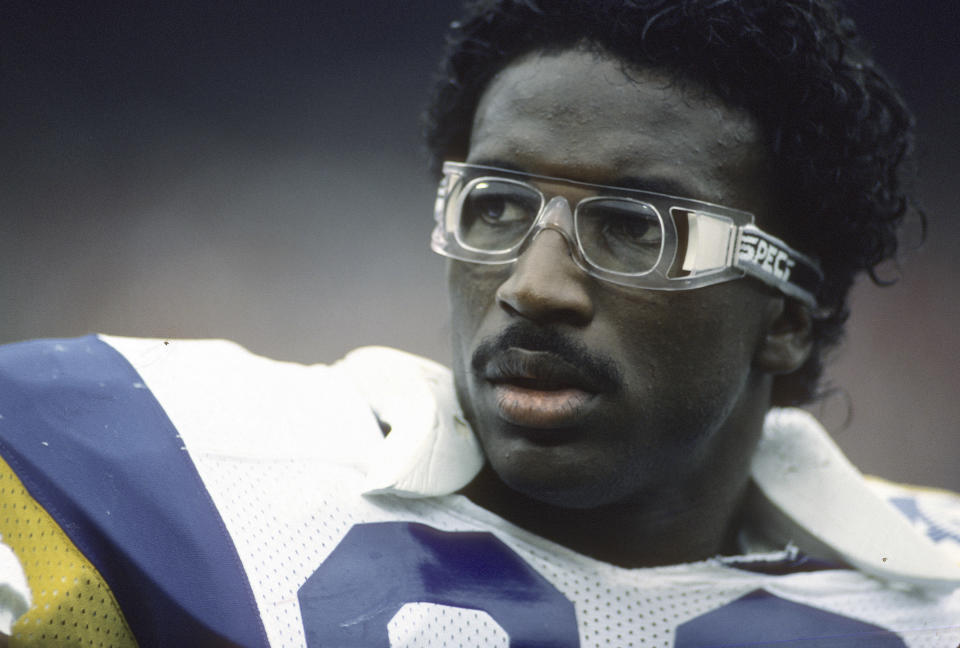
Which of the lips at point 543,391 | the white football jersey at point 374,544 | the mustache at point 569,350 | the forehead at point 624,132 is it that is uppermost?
the forehead at point 624,132

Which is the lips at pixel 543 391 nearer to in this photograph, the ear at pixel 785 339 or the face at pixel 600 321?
the face at pixel 600 321

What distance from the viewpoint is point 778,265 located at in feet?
4.48

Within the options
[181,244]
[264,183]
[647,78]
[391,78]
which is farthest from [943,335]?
[647,78]

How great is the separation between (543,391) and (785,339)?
480mm

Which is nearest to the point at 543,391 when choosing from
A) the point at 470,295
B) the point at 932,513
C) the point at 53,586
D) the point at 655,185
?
the point at 470,295

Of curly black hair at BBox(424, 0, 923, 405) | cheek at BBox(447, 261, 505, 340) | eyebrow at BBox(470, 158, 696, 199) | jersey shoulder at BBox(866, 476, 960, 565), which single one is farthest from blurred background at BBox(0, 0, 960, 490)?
eyebrow at BBox(470, 158, 696, 199)

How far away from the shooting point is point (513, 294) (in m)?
1.16

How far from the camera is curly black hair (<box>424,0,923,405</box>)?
129cm

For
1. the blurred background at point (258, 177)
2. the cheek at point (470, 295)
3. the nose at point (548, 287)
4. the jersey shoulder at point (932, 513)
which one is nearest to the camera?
the nose at point (548, 287)

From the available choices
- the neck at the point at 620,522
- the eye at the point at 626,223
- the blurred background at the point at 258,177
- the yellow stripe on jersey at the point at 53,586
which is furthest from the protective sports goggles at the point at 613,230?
the blurred background at the point at 258,177

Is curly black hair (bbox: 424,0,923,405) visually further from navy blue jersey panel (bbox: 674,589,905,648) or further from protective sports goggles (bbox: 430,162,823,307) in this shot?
navy blue jersey panel (bbox: 674,589,905,648)

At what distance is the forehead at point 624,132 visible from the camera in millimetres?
1203

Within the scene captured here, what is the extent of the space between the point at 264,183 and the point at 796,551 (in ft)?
9.65

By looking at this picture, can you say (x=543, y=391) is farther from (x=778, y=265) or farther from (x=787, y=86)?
(x=787, y=86)
